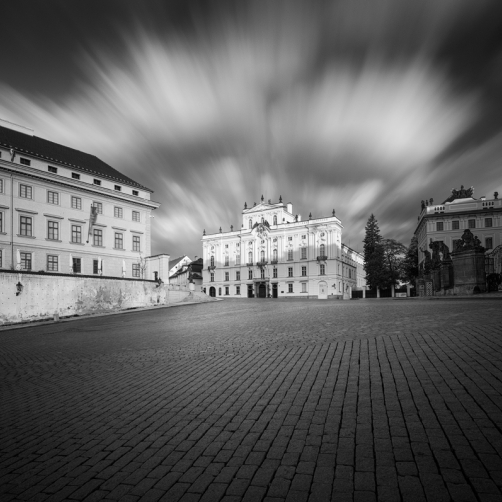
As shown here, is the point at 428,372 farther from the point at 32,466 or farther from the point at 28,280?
the point at 28,280

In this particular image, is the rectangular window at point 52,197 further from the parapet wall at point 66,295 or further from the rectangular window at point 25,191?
the parapet wall at point 66,295

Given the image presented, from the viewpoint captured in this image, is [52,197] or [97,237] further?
[97,237]

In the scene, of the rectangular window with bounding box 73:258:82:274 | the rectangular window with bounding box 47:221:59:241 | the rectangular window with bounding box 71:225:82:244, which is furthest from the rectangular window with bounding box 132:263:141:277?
the rectangular window with bounding box 47:221:59:241

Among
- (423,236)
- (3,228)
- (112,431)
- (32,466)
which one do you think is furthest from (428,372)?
(423,236)

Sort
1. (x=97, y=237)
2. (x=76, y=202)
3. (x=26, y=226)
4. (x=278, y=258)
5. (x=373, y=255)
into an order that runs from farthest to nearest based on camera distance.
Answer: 1. (x=278, y=258)
2. (x=373, y=255)
3. (x=97, y=237)
4. (x=76, y=202)
5. (x=26, y=226)

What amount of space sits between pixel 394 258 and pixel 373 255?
13.5ft

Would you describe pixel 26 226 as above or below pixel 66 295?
above

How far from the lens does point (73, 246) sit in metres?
43.8

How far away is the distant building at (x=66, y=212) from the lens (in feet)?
129

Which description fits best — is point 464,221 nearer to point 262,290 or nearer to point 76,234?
point 262,290

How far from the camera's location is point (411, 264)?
7931cm

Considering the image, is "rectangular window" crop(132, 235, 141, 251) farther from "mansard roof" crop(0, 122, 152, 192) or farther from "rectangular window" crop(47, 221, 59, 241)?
"rectangular window" crop(47, 221, 59, 241)

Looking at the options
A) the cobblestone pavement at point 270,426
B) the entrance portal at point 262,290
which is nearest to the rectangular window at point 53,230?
the cobblestone pavement at point 270,426

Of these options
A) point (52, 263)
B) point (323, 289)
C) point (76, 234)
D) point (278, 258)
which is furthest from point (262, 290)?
point (52, 263)
